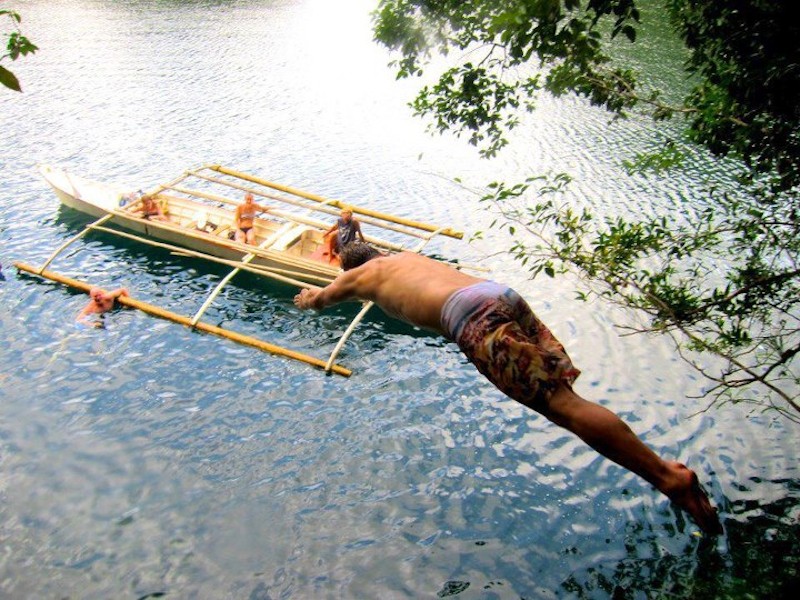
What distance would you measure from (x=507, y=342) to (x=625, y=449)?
118 cm

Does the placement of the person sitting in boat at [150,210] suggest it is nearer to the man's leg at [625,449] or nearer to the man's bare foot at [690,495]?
the man's leg at [625,449]

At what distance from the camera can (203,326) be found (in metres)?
13.5

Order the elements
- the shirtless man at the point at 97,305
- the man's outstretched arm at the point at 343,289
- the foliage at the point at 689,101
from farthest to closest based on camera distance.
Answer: the shirtless man at the point at 97,305 → the foliage at the point at 689,101 → the man's outstretched arm at the point at 343,289

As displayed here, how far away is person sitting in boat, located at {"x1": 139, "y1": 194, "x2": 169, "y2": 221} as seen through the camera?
17133 mm

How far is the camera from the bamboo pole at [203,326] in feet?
41.0

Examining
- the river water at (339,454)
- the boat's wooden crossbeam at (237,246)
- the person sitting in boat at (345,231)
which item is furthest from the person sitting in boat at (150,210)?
the person sitting in boat at (345,231)

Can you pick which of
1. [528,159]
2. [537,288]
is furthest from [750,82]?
[528,159]

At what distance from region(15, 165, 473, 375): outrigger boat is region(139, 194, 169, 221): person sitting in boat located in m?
0.08

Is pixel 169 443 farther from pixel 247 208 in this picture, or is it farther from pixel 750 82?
pixel 750 82

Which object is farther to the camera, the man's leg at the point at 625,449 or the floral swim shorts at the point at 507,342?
the floral swim shorts at the point at 507,342

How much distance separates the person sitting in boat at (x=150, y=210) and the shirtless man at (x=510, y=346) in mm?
12414

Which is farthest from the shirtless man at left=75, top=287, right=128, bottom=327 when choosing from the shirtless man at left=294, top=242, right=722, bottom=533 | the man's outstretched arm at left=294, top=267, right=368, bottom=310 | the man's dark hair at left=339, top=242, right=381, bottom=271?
the shirtless man at left=294, top=242, right=722, bottom=533

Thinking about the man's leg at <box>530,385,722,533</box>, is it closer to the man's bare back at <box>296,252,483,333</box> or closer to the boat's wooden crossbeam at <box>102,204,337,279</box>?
the man's bare back at <box>296,252,483,333</box>

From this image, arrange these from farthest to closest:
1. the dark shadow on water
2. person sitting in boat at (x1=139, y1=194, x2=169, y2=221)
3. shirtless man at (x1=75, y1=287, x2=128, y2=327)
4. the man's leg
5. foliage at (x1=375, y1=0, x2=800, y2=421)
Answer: person sitting in boat at (x1=139, y1=194, x2=169, y2=221), shirtless man at (x1=75, y1=287, x2=128, y2=327), the dark shadow on water, foliage at (x1=375, y1=0, x2=800, y2=421), the man's leg
